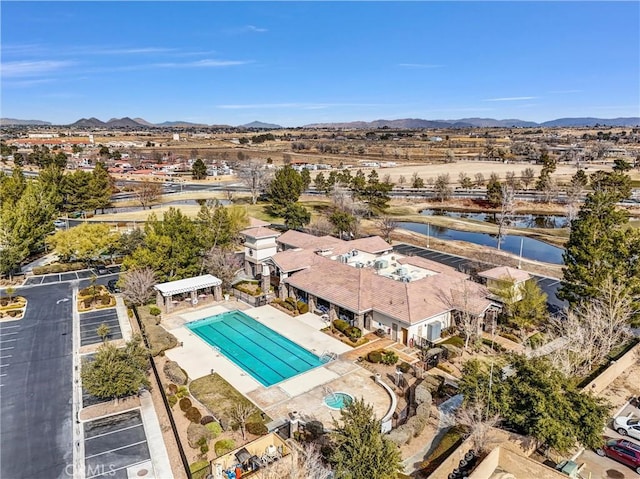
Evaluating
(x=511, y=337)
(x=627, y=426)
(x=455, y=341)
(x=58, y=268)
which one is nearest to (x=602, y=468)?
(x=627, y=426)

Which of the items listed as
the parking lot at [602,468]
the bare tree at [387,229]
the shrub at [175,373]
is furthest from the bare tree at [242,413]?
the bare tree at [387,229]

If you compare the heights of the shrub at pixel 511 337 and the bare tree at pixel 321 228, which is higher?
the bare tree at pixel 321 228

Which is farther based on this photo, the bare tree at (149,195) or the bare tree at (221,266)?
the bare tree at (149,195)

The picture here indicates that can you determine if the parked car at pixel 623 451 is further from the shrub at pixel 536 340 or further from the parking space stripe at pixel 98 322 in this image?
the parking space stripe at pixel 98 322

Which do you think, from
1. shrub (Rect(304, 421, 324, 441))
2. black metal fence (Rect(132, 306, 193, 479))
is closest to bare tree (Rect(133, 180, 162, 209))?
black metal fence (Rect(132, 306, 193, 479))

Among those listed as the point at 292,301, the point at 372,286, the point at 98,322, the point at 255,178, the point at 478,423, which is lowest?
the point at 98,322

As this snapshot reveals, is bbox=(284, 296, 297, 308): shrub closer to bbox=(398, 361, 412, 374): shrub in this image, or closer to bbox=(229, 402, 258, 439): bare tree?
bbox=(398, 361, 412, 374): shrub

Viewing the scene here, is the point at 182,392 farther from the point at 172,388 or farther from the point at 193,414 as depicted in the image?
the point at 193,414
